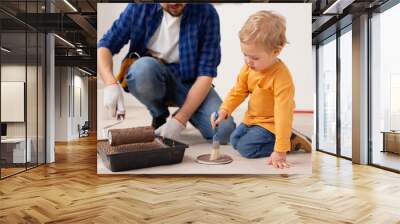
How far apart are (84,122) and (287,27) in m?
11.5

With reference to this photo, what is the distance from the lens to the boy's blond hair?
457 centimetres

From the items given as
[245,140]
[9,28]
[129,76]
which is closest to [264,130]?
[245,140]

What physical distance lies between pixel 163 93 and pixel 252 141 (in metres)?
1.30

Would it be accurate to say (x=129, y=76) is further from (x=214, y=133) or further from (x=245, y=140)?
(x=245, y=140)

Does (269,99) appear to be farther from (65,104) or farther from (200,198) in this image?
(65,104)

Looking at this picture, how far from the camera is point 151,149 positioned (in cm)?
460

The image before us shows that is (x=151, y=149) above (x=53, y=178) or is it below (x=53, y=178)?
above

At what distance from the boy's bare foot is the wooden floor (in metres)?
0.42

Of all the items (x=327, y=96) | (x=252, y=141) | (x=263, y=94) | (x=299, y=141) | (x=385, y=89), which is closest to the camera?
(x=263, y=94)

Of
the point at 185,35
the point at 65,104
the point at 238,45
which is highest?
the point at 185,35

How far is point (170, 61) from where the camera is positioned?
4.74m

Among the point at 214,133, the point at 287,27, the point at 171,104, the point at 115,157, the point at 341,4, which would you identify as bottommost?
the point at 115,157

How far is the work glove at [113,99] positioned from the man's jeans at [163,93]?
163 millimetres

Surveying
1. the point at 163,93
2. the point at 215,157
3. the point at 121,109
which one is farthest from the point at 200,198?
the point at 121,109
